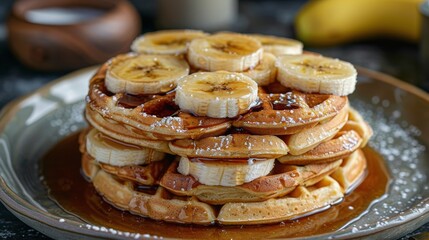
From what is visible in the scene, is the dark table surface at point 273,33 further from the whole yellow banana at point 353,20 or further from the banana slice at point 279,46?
the banana slice at point 279,46

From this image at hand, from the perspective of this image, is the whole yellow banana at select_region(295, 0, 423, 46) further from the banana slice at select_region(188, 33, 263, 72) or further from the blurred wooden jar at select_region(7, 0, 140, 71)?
the banana slice at select_region(188, 33, 263, 72)

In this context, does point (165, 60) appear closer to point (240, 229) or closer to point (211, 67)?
point (211, 67)

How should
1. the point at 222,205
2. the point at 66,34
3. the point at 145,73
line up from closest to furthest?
the point at 222,205 → the point at 145,73 → the point at 66,34

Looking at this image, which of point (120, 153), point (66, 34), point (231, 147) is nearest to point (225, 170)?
point (231, 147)

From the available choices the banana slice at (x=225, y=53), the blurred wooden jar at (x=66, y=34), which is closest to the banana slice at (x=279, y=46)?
the banana slice at (x=225, y=53)

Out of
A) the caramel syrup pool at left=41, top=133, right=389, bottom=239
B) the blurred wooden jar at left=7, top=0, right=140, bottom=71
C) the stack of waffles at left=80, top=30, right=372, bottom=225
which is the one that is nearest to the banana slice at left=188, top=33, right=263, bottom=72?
the stack of waffles at left=80, top=30, right=372, bottom=225

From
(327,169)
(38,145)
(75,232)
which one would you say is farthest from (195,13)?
(75,232)

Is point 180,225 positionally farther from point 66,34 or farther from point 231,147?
point 66,34
